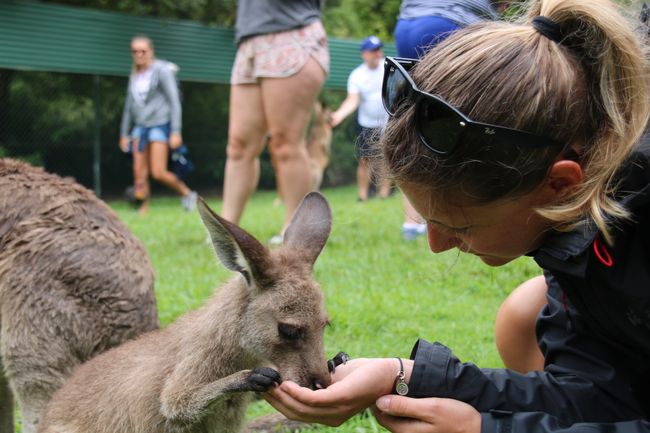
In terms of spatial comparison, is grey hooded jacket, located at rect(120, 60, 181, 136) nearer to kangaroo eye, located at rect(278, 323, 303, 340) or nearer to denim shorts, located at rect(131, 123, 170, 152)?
denim shorts, located at rect(131, 123, 170, 152)

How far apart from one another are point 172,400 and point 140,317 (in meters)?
0.61

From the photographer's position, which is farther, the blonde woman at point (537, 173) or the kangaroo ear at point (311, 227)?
the kangaroo ear at point (311, 227)

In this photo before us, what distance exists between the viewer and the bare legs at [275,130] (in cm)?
489

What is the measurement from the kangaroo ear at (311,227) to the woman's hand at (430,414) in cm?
71

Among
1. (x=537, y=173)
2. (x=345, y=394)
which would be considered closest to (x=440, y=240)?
(x=537, y=173)

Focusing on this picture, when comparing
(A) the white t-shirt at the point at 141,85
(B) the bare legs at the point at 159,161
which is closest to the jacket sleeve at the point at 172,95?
(A) the white t-shirt at the point at 141,85

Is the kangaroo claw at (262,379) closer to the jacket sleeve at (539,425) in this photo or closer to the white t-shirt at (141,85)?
the jacket sleeve at (539,425)

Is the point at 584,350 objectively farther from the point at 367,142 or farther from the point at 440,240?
the point at 367,142

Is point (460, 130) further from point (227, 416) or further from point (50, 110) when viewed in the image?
point (50, 110)

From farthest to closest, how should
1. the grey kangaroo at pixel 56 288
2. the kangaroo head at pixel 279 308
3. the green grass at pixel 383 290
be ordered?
1. the green grass at pixel 383 290
2. the grey kangaroo at pixel 56 288
3. the kangaroo head at pixel 279 308

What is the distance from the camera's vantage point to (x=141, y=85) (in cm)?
991

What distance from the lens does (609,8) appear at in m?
1.88

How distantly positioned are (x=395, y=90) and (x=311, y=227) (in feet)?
2.90

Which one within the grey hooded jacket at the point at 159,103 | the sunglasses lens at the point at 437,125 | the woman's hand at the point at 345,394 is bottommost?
the grey hooded jacket at the point at 159,103
